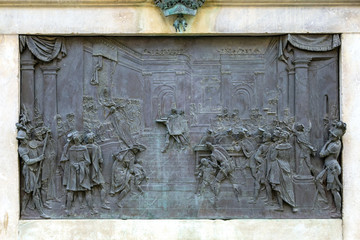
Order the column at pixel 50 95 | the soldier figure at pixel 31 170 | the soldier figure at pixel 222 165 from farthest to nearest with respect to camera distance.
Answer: the column at pixel 50 95
the soldier figure at pixel 222 165
the soldier figure at pixel 31 170

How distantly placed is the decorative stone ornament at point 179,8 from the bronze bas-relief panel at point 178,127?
0.35m

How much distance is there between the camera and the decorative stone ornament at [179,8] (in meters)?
6.95

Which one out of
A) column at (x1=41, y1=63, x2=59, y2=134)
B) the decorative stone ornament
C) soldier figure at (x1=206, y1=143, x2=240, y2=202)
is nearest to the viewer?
the decorative stone ornament

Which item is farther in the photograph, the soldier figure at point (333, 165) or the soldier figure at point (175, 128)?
the soldier figure at point (175, 128)

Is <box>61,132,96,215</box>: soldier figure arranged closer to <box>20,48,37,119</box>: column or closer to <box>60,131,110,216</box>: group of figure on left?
<box>60,131,110,216</box>: group of figure on left

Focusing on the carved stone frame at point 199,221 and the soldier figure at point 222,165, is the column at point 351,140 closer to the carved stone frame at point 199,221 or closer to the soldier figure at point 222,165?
the carved stone frame at point 199,221

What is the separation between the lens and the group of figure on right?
714 cm

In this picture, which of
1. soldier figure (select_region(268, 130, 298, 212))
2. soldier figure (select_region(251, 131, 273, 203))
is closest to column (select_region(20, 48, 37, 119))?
soldier figure (select_region(251, 131, 273, 203))

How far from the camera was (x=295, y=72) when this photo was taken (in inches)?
288

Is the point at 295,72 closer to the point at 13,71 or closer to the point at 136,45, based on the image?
the point at 136,45

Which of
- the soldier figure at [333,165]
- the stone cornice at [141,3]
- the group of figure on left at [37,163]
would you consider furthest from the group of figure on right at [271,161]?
the group of figure on left at [37,163]

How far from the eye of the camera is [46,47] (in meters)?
7.29

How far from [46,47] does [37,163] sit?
5.63ft

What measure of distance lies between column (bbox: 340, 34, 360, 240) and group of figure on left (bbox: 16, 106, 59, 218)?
4.27m
